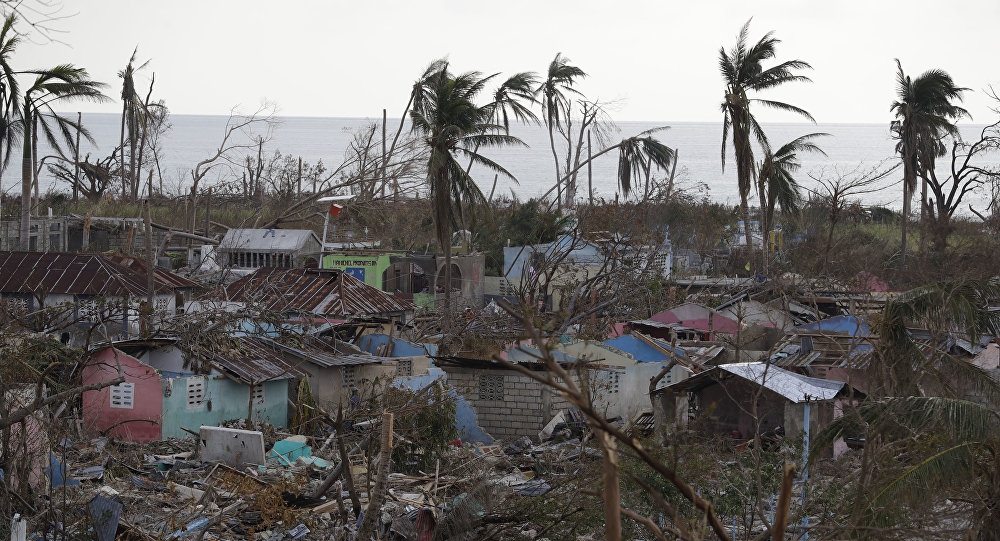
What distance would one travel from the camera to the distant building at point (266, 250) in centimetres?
2902

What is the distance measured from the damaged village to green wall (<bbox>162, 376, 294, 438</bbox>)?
4 cm

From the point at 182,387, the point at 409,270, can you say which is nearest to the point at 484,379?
the point at 182,387

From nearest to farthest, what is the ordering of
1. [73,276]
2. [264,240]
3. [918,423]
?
1. [918,423]
2. [73,276]
3. [264,240]

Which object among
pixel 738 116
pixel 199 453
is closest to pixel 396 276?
pixel 738 116

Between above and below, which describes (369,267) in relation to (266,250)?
below

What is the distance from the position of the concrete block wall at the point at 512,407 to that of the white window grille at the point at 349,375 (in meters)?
1.74

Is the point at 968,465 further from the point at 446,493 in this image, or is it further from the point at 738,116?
the point at 738,116

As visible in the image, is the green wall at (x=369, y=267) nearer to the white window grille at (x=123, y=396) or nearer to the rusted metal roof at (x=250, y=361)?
the rusted metal roof at (x=250, y=361)

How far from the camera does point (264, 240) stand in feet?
97.1

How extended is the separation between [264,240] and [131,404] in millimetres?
14777

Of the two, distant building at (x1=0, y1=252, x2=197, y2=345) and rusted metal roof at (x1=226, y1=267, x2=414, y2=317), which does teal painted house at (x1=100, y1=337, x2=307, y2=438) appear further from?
rusted metal roof at (x1=226, y1=267, x2=414, y2=317)

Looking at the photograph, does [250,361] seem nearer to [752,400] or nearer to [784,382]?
[752,400]

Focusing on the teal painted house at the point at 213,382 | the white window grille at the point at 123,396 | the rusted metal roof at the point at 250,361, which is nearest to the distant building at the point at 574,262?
the rusted metal roof at the point at 250,361

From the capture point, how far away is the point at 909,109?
29594 mm
